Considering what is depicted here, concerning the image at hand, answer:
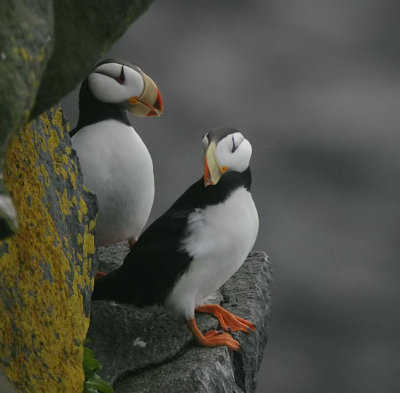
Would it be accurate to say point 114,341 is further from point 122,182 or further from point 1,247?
point 1,247

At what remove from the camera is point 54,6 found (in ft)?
4.17

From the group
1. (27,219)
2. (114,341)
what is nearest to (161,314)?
(114,341)

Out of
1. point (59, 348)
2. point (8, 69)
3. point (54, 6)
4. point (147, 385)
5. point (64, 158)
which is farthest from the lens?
point (147, 385)

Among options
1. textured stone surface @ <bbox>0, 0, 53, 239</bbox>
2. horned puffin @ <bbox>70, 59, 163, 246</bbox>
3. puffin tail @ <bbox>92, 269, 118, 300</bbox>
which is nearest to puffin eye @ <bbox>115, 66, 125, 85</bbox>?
horned puffin @ <bbox>70, 59, 163, 246</bbox>

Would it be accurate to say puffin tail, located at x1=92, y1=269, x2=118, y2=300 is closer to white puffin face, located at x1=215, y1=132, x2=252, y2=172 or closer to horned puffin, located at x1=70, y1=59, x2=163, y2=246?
horned puffin, located at x1=70, y1=59, x2=163, y2=246

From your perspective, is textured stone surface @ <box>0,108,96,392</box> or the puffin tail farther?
the puffin tail

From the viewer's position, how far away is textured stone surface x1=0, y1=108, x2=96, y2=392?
158 centimetres

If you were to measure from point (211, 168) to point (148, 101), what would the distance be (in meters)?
0.40

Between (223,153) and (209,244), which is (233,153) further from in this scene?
(209,244)

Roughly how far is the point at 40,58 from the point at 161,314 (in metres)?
1.36

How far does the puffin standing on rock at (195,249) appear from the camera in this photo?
227cm

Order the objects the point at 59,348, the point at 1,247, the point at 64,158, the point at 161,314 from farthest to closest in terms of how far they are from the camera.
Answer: the point at 161,314, the point at 64,158, the point at 59,348, the point at 1,247

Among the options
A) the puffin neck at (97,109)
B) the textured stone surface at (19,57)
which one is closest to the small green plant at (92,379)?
the puffin neck at (97,109)

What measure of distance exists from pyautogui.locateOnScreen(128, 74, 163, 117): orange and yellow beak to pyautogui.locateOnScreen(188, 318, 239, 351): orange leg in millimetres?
586
